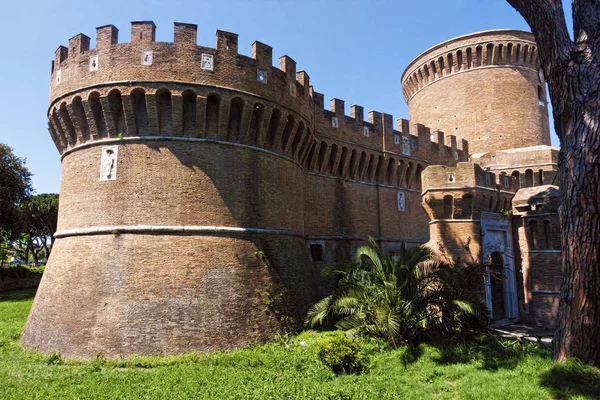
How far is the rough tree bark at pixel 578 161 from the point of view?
7941 millimetres

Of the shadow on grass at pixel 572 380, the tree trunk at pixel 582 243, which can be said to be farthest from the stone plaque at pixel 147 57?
the shadow on grass at pixel 572 380

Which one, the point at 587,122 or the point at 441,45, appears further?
the point at 441,45

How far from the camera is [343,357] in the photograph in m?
9.98

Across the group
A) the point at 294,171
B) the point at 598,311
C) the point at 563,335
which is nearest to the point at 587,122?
the point at 598,311

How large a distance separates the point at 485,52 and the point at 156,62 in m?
19.5

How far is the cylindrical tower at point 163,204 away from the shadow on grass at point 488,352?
493cm

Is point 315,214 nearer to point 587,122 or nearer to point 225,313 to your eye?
point 225,313

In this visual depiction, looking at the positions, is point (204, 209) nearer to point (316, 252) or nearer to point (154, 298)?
point (154, 298)

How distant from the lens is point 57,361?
36.3ft

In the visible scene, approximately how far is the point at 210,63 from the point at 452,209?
34.3ft

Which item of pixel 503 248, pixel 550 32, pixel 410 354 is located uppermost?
pixel 550 32

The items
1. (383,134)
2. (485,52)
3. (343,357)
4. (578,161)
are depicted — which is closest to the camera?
(578,161)

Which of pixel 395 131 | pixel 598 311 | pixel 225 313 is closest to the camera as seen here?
pixel 598 311

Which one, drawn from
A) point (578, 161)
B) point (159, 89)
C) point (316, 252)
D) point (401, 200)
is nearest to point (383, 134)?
point (401, 200)
